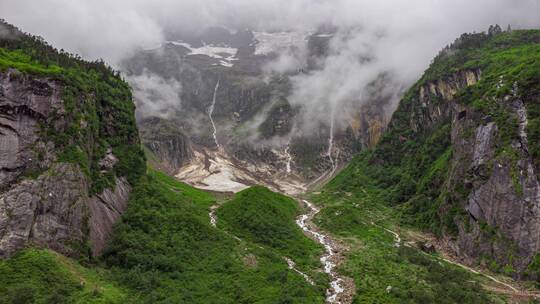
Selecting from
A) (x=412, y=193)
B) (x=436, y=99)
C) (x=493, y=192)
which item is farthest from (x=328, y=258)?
(x=436, y=99)

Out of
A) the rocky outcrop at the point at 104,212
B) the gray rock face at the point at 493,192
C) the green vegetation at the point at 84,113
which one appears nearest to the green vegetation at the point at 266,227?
the green vegetation at the point at 84,113

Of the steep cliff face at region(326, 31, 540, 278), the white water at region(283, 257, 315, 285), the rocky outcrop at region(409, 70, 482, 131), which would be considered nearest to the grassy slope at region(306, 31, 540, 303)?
the steep cliff face at region(326, 31, 540, 278)

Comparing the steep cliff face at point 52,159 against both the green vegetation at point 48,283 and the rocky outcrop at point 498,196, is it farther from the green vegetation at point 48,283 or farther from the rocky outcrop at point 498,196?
the rocky outcrop at point 498,196

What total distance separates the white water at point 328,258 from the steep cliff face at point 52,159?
101 ft

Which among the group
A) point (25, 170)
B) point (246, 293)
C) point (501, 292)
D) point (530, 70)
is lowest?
point (501, 292)

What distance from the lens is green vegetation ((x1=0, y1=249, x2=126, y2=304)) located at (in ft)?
125

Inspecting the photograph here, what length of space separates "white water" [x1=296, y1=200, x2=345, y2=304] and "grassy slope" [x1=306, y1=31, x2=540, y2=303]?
267 cm

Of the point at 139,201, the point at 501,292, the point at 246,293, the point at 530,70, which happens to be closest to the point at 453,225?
the point at 501,292

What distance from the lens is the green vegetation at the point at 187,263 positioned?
159ft

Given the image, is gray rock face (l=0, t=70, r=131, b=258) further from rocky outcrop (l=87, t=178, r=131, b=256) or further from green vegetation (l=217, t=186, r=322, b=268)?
green vegetation (l=217, t=186, r=322, b=268)

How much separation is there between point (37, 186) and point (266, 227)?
1668 inches

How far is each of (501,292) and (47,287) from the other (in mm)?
55169

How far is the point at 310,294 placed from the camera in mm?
50531

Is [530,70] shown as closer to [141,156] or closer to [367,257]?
[367,257]
